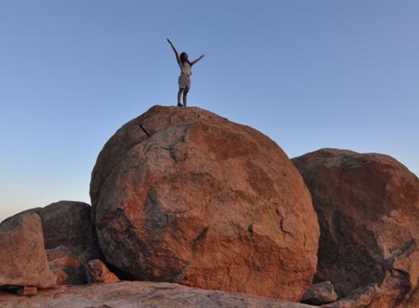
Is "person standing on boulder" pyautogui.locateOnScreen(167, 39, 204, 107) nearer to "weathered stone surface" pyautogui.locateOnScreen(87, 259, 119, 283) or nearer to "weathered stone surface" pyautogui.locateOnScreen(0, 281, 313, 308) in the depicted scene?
"weathered stone surface" pyautogui.locateOnScreen(87, 259, 119, 283)

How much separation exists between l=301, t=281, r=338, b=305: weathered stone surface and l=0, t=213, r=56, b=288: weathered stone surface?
5.45 metres

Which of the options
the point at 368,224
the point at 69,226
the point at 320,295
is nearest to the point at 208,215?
the point at 320,295

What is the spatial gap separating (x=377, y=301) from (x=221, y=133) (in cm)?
543

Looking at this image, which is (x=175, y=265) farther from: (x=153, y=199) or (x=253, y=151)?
(x=253, y=151)

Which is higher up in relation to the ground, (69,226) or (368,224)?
(69,226)

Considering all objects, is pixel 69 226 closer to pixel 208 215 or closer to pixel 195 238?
pixel 195 238

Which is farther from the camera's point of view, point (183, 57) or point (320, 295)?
point (183, 57)

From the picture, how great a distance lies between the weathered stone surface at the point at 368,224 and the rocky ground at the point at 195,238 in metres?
0.04

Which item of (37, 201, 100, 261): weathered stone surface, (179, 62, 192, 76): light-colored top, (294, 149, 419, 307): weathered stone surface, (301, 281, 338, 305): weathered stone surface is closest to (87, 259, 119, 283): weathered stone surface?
(37, 201, 100, 261): weathered stone surface

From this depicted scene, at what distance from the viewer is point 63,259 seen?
1012cm

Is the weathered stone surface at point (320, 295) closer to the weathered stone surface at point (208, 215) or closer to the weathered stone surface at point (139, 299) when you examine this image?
the weathered stone surface at point (208, 215)

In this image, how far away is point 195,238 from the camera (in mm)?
9758

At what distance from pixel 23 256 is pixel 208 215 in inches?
134

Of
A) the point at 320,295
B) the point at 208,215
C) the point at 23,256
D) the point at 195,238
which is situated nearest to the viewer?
the point at 23,256
